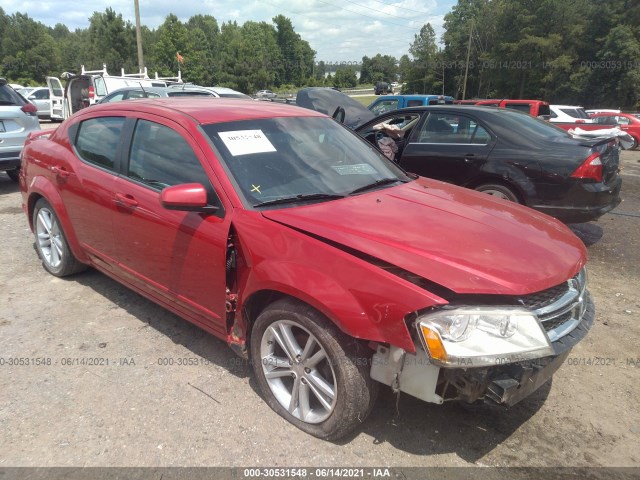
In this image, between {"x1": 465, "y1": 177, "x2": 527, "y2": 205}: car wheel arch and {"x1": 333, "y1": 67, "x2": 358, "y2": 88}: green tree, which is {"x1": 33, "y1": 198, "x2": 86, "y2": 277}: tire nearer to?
{"x1": 465, "y1": 177, "x2": 527, "y2": 205}: car wheel arch

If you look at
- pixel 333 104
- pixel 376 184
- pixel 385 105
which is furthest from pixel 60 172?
pixel 385 105

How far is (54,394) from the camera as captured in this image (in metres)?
2.79

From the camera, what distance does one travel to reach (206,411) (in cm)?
265

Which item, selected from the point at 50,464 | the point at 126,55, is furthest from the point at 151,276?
the point at 126,55

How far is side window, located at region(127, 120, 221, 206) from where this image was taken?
2848 millimetres

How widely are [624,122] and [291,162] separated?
1916cm

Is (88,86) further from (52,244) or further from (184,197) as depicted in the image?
(184,197)

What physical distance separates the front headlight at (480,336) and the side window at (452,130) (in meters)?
4.03

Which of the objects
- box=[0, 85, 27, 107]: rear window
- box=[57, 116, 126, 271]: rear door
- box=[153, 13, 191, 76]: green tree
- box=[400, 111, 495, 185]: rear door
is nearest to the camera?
box=[57, 116, 126, 271]: rear door

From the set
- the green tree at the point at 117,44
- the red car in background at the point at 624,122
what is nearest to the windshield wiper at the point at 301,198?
the red car in background at the point at 624,122

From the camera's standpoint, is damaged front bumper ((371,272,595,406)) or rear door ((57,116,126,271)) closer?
damaged front bumper ((371,272,595,406))

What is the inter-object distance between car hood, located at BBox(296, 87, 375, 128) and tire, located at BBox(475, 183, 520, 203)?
2220 millimetres

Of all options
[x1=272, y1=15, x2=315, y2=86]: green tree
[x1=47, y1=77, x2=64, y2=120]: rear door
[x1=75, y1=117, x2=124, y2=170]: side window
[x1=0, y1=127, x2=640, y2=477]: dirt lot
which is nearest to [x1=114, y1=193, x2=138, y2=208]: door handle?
[x1=75, y1=117, x2=124, y2=170]: side window

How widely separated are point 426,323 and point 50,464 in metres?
1.93
